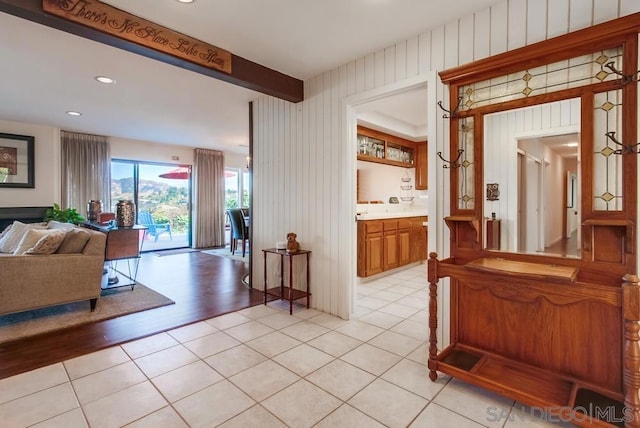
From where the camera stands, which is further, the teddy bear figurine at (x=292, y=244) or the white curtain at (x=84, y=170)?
the white curtain at (x=84, y=170)

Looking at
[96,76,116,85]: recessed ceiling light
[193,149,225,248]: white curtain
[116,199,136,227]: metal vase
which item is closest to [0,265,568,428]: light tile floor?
[116,199,136,227]: metal vase

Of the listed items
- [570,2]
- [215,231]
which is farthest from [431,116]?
[215,231]

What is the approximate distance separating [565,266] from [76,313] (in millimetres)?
4231

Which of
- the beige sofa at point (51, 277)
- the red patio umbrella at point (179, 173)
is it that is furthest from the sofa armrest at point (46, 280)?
the red patio umbrella at point (179, 173)

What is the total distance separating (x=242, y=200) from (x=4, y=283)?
6.10 m

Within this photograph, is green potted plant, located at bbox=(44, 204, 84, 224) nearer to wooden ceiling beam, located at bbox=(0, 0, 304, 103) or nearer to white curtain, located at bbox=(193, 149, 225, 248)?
white curtain, located at bbox=(193, 149, 225, 248)

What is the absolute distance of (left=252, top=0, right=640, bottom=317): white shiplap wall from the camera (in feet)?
6.51

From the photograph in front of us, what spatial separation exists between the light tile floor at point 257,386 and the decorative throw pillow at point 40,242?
4.25 feet

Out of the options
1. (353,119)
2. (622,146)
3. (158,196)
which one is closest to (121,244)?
(353,119)

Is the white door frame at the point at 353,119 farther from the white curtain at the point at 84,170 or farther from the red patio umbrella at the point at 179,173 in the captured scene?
the red patio umbrella at the point at 179,173

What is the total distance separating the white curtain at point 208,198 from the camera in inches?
297

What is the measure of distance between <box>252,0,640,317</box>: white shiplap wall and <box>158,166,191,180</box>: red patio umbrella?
4.27m

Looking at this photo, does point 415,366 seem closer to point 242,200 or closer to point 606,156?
point 606,156

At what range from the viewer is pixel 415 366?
2193 millimetres
